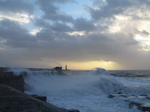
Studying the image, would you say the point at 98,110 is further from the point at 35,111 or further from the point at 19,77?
the point at 35,111

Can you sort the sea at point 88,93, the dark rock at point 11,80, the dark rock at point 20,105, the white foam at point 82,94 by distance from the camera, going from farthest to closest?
the sea at point 88,93 → the white foam at point 82,94 → the dark rock at point 11,80 → the dark rock at point 20,105

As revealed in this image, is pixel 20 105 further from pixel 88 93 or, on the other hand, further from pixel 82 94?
pixel 88 93

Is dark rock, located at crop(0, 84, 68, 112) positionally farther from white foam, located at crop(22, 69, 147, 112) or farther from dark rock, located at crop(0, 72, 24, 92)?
white foam, located at crop(22, 69, 147, 112)

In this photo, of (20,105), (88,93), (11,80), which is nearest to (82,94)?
(88,93)

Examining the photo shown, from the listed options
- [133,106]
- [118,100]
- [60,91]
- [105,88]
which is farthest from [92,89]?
[133,106]

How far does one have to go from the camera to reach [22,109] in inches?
180

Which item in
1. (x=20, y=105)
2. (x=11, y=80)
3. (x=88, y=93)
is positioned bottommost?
(x=88, y=93)

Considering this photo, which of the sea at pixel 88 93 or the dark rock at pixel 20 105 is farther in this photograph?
the sea at pixel 88 93

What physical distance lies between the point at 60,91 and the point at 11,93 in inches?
451

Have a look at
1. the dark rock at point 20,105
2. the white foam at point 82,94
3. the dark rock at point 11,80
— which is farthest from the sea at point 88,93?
the dark rock at point 20,105

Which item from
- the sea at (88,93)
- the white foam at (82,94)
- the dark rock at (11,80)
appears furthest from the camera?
the sea at (88,93)

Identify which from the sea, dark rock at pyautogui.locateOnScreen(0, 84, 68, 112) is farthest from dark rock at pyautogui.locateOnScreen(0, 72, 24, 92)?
dark rock at pyautogui.locateOnScreen(0, 84, 68, 112)

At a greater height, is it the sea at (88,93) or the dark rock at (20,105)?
the dark rock at (20,105)

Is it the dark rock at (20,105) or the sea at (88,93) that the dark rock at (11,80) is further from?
the dark rock at (20,105)
